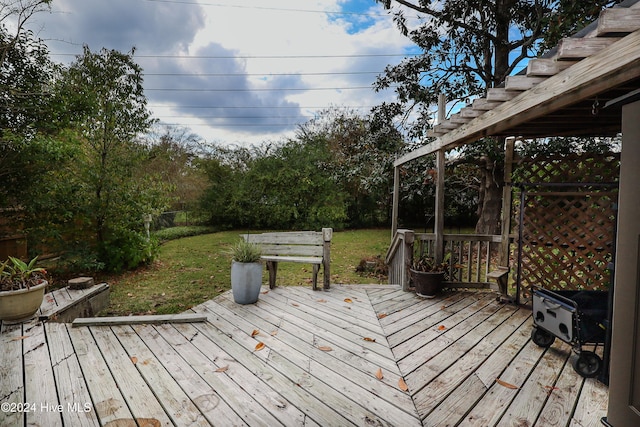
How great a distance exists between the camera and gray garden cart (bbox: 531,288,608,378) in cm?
215

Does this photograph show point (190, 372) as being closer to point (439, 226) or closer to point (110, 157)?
point (439, 226)

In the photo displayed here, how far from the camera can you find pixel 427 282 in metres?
3.82

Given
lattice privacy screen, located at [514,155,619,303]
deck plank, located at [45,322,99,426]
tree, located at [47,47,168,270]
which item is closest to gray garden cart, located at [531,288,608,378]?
lattice privacy screen, located at [514,155,619,303]

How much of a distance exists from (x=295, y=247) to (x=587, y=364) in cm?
302

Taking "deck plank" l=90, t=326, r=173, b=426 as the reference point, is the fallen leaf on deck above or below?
below

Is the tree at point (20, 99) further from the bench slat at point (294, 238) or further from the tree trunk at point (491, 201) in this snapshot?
the tree trunk at point (491, 201)

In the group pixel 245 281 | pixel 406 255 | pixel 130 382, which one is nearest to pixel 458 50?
pixel 406 255

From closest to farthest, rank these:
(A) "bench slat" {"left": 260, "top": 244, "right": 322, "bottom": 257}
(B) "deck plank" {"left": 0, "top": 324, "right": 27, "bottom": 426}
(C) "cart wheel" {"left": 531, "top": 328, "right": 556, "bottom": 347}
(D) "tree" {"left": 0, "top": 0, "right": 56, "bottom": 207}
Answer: (B) "deck plank" {"left": 0, "top": 324, "right": 27, "bottom": 426}
(C) "cart wheel" {"left": 531, "top": 328, "right": 556, "bottom": 347}
(A) "bench slat" {"left": 260, "top": 244, "right": 322, "bottom": 257}
(D) "tree" {"left": 0, "top": 0, "right": 56, "bottom": 207}

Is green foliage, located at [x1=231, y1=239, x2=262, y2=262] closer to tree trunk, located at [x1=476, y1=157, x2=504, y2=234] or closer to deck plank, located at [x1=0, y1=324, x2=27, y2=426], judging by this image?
deck plank, located at [x1=0, y1=324, x2=27, y2=426]

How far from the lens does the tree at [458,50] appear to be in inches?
217

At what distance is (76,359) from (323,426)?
1916mm

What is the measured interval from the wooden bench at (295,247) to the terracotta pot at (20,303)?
6.84 feet

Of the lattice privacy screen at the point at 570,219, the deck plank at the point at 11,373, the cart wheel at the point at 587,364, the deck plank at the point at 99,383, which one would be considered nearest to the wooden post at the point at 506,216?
the lattice privacy screen at the point at 570,219

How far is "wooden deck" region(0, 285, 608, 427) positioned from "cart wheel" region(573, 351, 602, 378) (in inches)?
2.6
